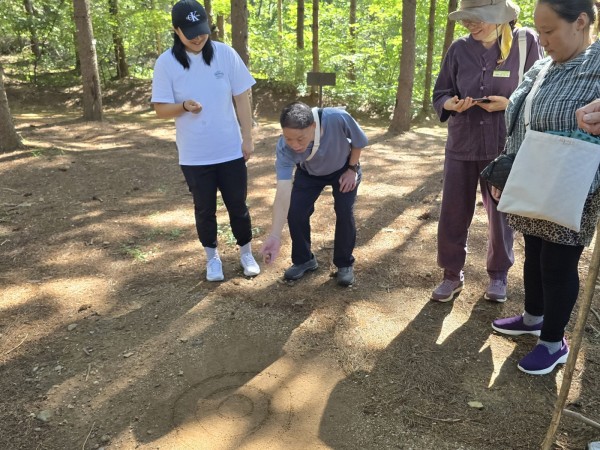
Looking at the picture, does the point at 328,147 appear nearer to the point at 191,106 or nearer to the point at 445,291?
the point at 191,106

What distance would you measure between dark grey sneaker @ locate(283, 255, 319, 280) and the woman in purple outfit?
1052 millimetres

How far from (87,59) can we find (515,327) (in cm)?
975

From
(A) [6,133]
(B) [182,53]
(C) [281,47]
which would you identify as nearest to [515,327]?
(B) [182,53]

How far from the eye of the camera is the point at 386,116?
47.4 feet

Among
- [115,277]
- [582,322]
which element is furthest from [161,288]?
[582,322]

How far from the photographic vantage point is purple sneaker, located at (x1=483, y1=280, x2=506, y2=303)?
3361mm

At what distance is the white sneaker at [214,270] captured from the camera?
3.78 metres

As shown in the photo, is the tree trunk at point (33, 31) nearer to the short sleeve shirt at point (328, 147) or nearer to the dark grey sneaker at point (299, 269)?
the dark grey sneaker at point (299, 269)

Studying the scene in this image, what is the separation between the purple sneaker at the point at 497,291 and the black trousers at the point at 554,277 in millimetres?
613

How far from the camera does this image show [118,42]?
1680cm

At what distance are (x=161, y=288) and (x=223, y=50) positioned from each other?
70.8 inches

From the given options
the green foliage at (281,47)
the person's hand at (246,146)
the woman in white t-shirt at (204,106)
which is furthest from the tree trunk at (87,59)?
the person's hand at (246,146)

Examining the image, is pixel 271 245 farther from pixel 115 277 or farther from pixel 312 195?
pixel 115 277

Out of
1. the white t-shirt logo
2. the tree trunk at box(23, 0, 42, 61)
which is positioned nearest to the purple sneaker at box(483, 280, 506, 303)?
the white t-shirt logo
